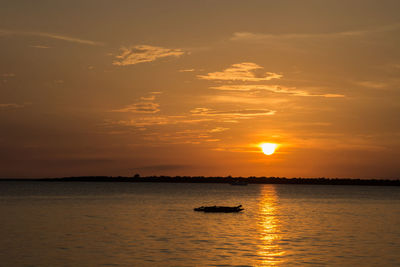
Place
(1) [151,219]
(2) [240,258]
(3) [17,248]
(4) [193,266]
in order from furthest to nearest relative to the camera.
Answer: (1) [151,219] → (3) [17,248] → (2) [240,258] → (4) [193,266]

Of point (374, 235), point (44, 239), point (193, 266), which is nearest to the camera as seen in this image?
point (193, 266)

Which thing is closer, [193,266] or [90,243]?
[193,266]

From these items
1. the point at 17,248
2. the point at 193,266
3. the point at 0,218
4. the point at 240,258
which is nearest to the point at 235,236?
the point at 240,258

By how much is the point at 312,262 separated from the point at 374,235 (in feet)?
75.8

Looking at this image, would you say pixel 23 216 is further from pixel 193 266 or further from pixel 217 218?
pixel 193 266

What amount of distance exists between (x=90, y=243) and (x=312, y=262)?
22.0 metres

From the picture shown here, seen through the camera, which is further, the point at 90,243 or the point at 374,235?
the point at 374,235

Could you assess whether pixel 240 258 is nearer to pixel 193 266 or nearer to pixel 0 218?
pixel 193 266

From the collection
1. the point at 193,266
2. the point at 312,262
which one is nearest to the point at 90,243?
the point at 193,266

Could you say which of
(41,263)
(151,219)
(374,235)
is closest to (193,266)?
(41,263)

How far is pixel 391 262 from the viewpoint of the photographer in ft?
139

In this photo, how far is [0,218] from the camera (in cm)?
7875

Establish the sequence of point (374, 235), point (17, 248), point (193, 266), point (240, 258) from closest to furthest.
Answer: point (193, 266) → point (240, 258) → point (17, 248) → point (374, 235)

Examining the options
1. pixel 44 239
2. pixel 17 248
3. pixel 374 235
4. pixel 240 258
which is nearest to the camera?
pixel 240 258
